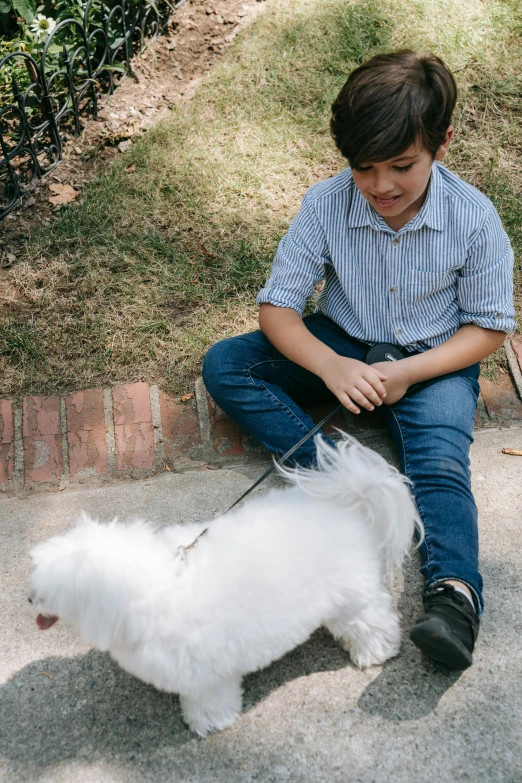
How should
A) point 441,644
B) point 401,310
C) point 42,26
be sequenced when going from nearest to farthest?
point 441,644
point 401,310
point 42,26

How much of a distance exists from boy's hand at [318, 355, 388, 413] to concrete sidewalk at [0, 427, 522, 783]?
0.49 m

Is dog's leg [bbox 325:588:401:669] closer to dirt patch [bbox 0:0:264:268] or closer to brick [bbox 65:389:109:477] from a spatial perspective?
brick [bbox 65:389:109:477]

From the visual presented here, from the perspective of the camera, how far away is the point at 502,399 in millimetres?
2256

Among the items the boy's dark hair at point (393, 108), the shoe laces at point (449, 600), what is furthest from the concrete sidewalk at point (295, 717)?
the boy's dark hair at point (393, 108)

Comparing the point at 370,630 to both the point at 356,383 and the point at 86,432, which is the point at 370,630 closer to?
the point at 356,383

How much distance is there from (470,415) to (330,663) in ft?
2.73

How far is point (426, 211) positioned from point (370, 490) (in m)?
0.87

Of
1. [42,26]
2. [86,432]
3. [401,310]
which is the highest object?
[42,26]

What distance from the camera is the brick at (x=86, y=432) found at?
85.3 inches

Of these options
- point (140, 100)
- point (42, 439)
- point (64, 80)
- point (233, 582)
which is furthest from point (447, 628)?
point (64, 80)

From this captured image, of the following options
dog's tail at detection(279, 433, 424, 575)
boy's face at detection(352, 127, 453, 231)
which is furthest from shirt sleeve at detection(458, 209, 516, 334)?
dog's tail at detection(279, 433, 424, 575)

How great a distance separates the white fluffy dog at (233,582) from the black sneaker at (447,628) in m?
0.11

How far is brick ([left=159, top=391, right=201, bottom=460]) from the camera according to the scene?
2197mm

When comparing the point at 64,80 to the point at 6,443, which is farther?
the point at 64,80
